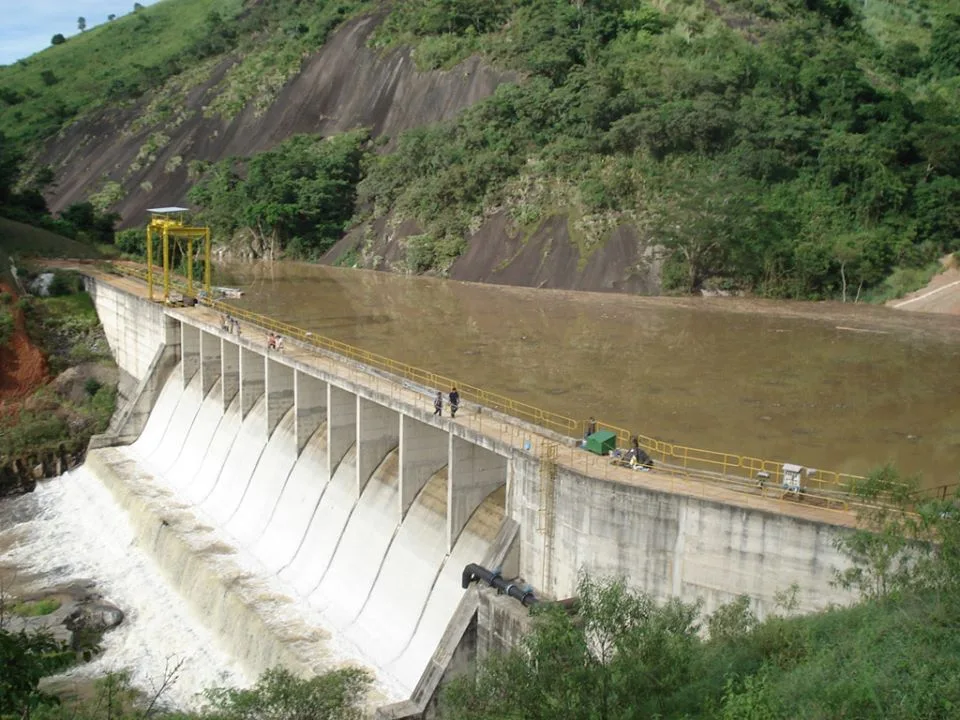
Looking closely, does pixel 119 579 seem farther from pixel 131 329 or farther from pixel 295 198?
pixel 295 198

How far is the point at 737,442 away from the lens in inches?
1086

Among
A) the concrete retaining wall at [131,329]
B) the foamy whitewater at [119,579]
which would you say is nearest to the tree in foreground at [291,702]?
the foamy whitewater at [119,579]

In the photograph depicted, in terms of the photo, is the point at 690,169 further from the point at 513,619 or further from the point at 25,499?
the point at 513,619

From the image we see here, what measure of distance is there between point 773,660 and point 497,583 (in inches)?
273

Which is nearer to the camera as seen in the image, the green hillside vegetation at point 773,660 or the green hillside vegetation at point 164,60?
the green hillside vegetation at point 773,660

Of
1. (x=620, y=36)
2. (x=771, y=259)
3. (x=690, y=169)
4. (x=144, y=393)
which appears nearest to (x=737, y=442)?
(x=144, y=393)

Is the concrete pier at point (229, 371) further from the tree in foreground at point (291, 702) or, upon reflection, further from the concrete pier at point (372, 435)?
the tree in foreground at point (291, 702)

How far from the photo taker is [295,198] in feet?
274

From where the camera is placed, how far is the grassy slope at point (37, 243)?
55.7 meters

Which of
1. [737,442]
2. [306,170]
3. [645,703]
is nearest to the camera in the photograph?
[645,703]

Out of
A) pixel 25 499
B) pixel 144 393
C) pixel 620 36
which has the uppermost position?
pixel 620 36

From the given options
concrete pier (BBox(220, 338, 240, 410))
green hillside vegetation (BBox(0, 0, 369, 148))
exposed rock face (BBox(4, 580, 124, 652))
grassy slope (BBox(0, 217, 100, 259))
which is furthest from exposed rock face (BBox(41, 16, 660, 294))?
exposed rock face (BBox(4, 580, 124, 652))

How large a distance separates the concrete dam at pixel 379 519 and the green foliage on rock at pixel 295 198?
45.2 m

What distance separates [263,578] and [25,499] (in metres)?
14.2
